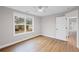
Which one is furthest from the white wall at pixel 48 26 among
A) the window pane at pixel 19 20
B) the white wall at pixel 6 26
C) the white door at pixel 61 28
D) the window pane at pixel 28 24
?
the white wall at pixel 6 26

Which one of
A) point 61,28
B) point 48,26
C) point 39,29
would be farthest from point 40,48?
point 39,29

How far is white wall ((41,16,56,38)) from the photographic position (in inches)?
228

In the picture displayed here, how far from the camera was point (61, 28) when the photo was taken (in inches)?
199

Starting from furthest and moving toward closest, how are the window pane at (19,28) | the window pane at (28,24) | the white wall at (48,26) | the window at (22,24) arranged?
1. the white wall at (48,26)
2. the window pane at (28,24)
3. the window pane at (19,28)
4. the window at (22,24)

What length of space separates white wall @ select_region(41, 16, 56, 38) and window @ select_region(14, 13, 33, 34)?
1415 mm

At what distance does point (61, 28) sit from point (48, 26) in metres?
1.52

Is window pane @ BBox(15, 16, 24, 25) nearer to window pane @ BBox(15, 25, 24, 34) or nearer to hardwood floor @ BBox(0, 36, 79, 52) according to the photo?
window pane @ BBox(15, 25, 24, 34)

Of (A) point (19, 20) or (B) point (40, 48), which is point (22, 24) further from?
(B) point (40, 48)

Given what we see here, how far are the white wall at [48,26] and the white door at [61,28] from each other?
0.43 m

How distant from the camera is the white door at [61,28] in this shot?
483 centimetres

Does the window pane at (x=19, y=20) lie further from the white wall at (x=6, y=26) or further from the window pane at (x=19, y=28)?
the white wall at (x=6, y=26)
